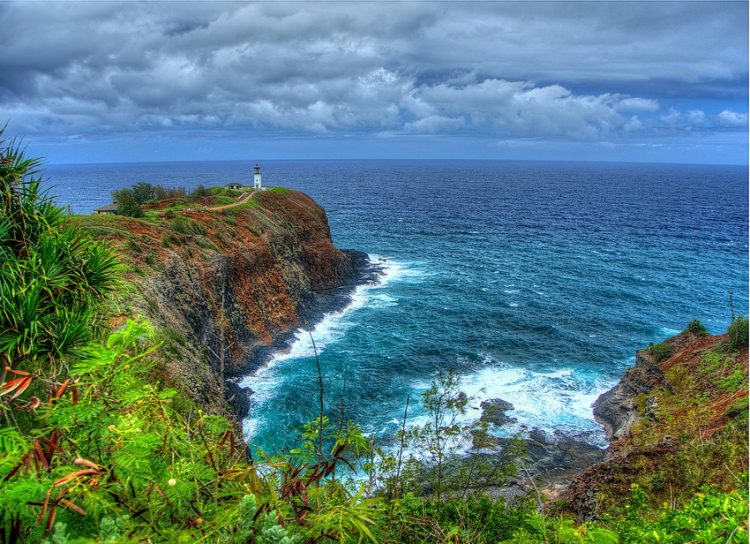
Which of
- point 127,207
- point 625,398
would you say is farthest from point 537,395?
point 127,207

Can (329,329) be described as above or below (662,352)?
below

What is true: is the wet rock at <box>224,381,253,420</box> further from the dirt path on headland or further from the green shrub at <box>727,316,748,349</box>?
the green shrub at <box>727,316,748,349</box>

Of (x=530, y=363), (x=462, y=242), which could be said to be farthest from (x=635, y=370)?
(x=462, y=242)

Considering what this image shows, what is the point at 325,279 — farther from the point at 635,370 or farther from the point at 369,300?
the point at 635,370

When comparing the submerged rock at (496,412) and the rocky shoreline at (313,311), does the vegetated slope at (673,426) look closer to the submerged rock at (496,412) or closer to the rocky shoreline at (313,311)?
the submerged rock at (496,412)

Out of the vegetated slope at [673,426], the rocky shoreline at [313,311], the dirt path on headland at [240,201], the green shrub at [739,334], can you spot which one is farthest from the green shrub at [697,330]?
the dirt path on headland at [240,201]

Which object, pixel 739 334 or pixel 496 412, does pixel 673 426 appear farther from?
pixel 496 412

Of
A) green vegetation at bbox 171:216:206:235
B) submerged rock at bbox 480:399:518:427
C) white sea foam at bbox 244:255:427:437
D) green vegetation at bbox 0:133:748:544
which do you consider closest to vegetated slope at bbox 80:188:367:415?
green vegetation at bbox 171:216:206:235
